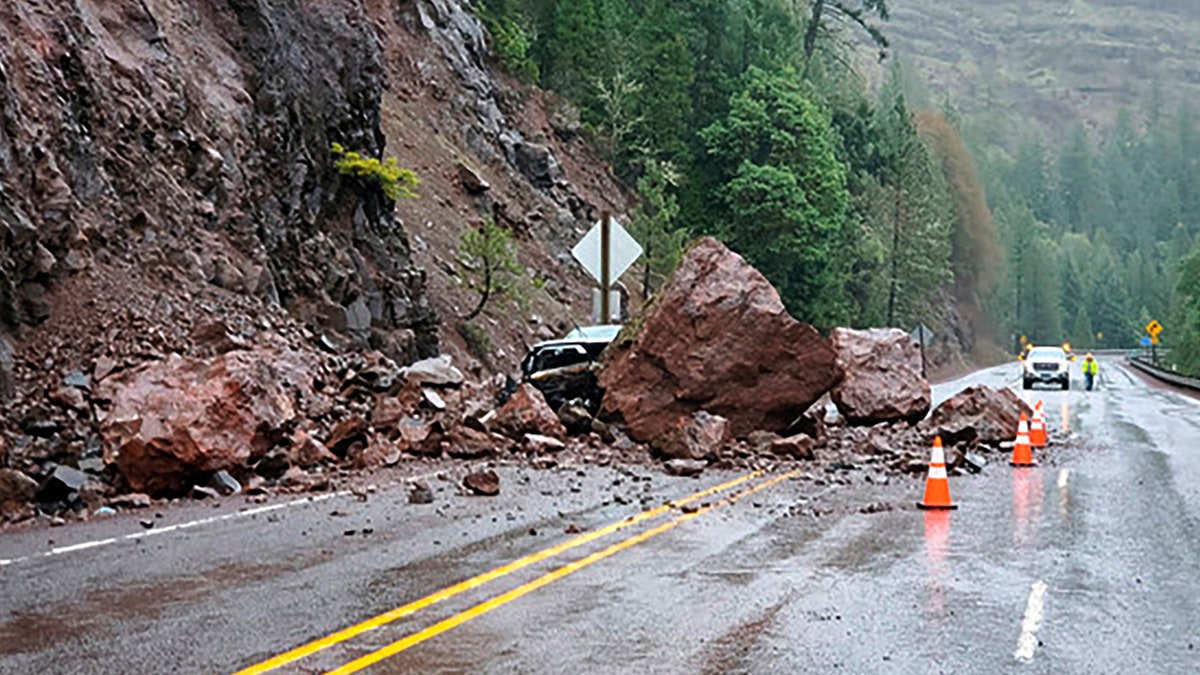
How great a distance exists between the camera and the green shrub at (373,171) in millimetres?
32312

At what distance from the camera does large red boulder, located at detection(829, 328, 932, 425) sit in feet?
86.5

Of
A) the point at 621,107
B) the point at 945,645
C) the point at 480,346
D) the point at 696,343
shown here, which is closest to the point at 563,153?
the point at 621,107

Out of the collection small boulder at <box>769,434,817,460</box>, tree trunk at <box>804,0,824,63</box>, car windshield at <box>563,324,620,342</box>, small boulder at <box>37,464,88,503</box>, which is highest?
tree trunk at <box>804,0,824,63</box>

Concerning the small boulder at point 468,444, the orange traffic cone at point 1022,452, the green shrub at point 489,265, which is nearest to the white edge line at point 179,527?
the small boulder at point 468,444

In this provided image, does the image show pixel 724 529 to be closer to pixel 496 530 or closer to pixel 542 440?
pixel 496 530

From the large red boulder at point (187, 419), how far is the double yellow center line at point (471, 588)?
5.05 metres

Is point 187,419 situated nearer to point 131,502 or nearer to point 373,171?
A: point 131,502

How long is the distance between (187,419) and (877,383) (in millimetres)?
14894

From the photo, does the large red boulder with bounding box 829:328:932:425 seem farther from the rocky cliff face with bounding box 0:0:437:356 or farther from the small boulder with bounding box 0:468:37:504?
the small boulder with bounding box 0:468:37:504

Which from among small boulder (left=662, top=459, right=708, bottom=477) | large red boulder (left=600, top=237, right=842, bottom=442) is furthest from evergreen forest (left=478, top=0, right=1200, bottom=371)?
small boulder (left=662, top=459, right=708, bottom=477)

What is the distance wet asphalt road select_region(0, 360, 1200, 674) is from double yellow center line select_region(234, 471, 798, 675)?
43mm

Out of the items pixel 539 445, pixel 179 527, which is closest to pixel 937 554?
pixel 179 527

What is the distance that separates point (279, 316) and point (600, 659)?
1965 centimetres

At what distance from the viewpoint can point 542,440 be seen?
20.5m
